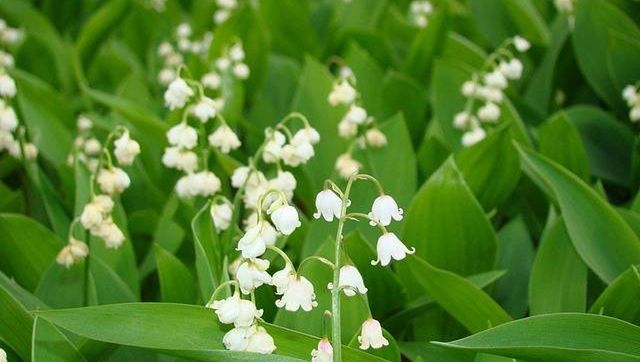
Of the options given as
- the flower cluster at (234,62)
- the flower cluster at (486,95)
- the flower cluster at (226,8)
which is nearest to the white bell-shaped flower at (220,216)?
the flower cluster at (486,95)

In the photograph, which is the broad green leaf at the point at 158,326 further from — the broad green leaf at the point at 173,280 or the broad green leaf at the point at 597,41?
the broad green leaf at the point at 597,41

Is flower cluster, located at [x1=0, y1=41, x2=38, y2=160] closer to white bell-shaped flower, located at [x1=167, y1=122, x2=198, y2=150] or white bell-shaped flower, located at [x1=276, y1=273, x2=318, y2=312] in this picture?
white bell-shaped flower, located at [x1=167, y1=122, x2=198, y2=150]

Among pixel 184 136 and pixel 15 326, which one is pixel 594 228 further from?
pixel 15 326

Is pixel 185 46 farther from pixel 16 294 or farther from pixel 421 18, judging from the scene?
pixel 16 294

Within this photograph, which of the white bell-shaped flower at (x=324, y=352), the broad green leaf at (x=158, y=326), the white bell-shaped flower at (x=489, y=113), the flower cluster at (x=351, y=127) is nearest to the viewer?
the white bell-shaped flower at (x=324, y=352)

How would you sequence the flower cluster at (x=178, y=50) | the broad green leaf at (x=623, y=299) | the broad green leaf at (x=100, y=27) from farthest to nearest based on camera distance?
the broad green leaf at (x=100, y=27) → the flower cluster at (x=178, y=50) → the broad green leaf at (x=623, y=299)

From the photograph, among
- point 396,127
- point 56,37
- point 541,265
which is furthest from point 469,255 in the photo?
point 56,37

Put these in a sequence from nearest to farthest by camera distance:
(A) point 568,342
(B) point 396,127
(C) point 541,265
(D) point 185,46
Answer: (A) point 568,342, (C) point 541,265, (B) point 396,127, (D) point 185,46
